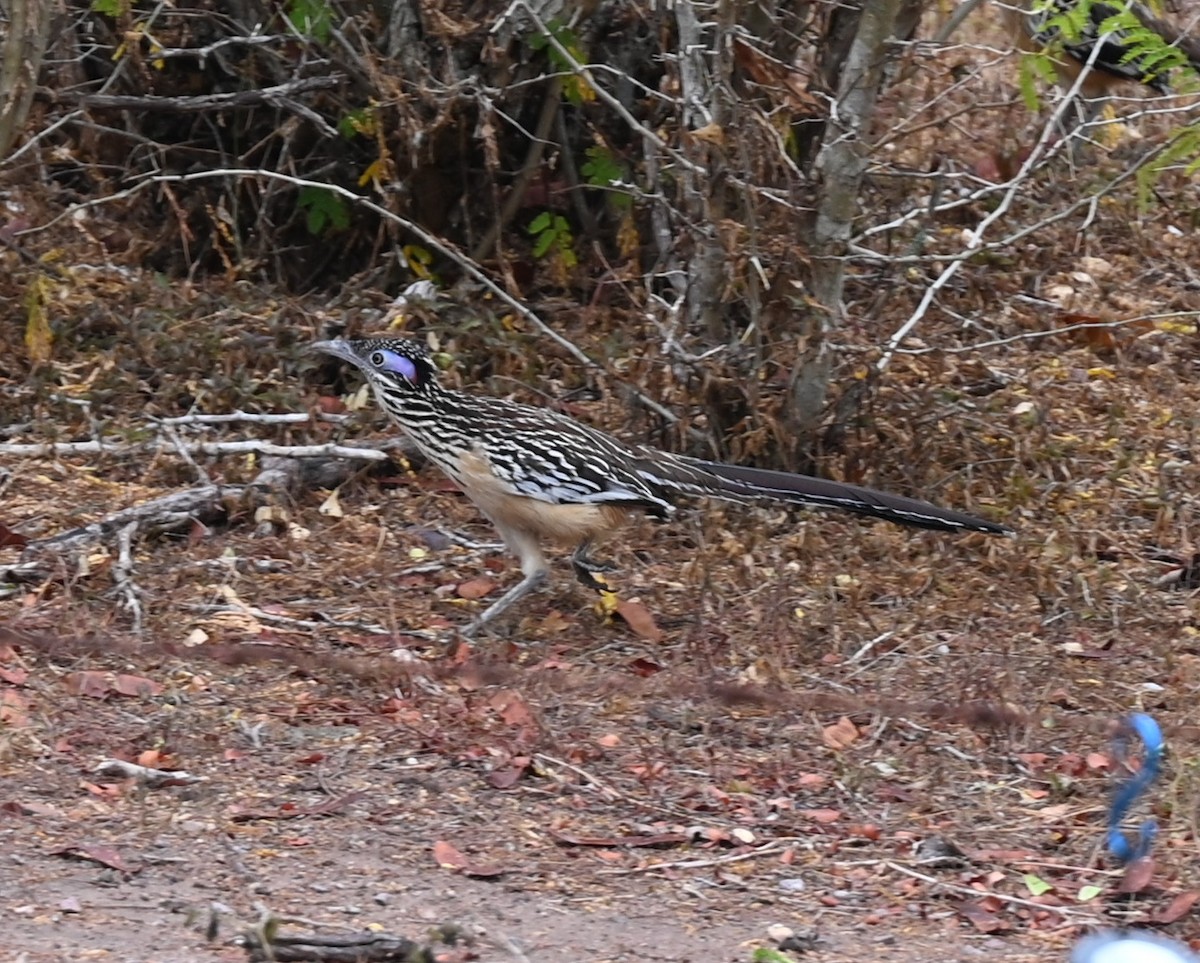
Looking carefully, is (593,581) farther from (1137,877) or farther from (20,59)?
(20,59)

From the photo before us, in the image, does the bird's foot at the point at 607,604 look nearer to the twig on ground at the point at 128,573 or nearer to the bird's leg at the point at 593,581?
the bird's leg at the point at 593,581

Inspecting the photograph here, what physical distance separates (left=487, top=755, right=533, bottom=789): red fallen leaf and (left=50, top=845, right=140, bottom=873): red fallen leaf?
3.31 ft

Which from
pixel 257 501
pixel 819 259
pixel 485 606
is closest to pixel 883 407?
A: pixel 819 259

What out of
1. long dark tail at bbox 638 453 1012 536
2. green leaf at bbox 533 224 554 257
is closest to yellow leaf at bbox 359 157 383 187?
green leaf at bbox 533 224 554 257

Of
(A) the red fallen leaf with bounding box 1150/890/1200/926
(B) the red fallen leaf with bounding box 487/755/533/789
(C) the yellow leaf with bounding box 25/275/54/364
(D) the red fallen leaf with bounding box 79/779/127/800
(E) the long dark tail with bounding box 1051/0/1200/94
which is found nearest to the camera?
(A) the red fallen leaf with bounding box 1150/890/1200/926

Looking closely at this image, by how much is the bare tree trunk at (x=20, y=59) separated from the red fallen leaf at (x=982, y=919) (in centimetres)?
452

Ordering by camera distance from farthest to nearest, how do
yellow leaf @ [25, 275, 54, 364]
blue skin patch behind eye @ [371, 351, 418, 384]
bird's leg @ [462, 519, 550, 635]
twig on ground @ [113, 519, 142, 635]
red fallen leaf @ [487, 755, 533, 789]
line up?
yellow leaf @ [25, 275, 54, 364] → blue skin patch behind eye @ [371, 351, 418, 384] → bird's leg @ [462, 519, 550, 635] → twig on ground @ [113, 519, 142, 635] → red fallen leaf @ [487, 755, 533, 789]

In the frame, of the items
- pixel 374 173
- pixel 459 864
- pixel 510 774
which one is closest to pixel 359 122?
pixel 374 173

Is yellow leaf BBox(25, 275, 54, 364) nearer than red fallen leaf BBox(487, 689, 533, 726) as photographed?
No

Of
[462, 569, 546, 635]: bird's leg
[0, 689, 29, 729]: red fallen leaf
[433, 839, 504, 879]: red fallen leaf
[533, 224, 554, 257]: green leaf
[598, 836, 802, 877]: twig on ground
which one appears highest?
[598, 836, 802, 877]: twig on ground

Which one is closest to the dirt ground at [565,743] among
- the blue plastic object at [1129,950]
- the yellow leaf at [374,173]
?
the blue plastic object at [1129,950]

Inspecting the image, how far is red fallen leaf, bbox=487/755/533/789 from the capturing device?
200 inches

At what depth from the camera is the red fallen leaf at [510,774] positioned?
5090 millimetres

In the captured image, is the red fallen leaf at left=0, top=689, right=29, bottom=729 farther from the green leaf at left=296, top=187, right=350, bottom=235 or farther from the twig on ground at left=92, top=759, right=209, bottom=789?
the green leaf at left=296, top=187, right=350, bottom=235
